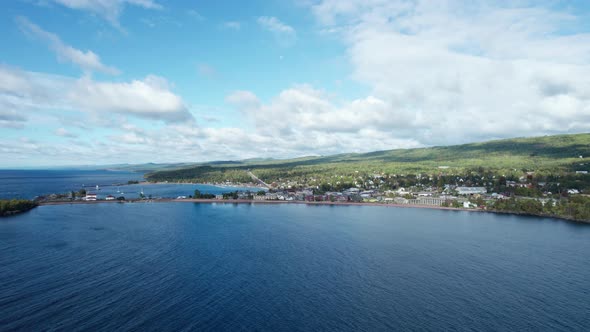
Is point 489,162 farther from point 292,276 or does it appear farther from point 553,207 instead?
point 292,276

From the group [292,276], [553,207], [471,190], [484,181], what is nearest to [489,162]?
[484,181]

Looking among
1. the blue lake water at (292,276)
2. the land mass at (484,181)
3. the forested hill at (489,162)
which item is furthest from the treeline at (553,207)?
the forested hill at (489,162)

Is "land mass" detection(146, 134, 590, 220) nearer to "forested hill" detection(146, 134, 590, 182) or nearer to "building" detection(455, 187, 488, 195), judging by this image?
"building" detection(455, 187, 488, 195)

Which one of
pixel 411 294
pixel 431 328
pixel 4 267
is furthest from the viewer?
pixel 4 267

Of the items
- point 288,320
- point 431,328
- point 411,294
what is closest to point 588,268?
point 411,294

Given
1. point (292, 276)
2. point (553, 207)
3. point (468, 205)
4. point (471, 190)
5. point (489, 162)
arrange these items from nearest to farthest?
point (292, 276) → point (553, 207) → point (468, 205) → point (471, 190) → point (489, 162)

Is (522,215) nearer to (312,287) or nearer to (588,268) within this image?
(588,268)

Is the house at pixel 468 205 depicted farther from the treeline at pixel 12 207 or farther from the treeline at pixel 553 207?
the treeline at pixel 12 207
